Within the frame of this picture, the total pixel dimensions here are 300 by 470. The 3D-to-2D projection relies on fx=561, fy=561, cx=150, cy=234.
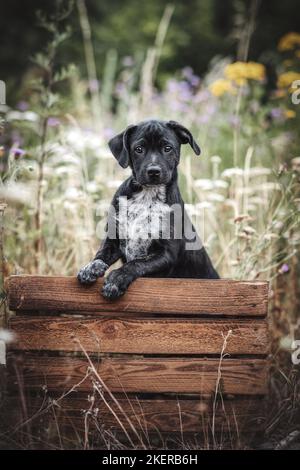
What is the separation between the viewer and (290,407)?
3174mm

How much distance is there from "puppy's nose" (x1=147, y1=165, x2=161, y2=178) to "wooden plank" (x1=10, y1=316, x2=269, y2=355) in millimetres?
858

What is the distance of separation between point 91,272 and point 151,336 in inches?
19.0

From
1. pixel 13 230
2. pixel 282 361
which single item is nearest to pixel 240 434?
pixel 282 361

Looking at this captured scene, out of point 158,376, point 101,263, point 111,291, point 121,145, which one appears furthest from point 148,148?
point 158,376

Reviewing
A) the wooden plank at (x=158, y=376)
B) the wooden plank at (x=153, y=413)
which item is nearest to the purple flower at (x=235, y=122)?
the wooden plank at (x=158, y=376)

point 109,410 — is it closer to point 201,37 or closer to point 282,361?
point 282,361

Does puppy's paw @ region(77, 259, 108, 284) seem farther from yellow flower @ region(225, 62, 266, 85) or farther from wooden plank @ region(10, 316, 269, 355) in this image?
yellow flower @ region(225, 62, 266, 85)

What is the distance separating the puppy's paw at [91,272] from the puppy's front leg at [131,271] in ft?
0.28

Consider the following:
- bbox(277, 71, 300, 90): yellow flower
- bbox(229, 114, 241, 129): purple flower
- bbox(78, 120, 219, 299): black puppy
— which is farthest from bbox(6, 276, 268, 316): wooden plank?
bbox(277, 71, 300, 90): yellow flower

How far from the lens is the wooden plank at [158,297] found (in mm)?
3023

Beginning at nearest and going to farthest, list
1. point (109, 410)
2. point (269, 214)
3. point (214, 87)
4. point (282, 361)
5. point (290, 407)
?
point (109, 410) < point (290, 407) < point (282, 361) < point (269, 214) < point (214, 87)

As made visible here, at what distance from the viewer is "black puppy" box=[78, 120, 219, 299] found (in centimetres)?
336

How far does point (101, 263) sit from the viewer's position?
10.7 ft
